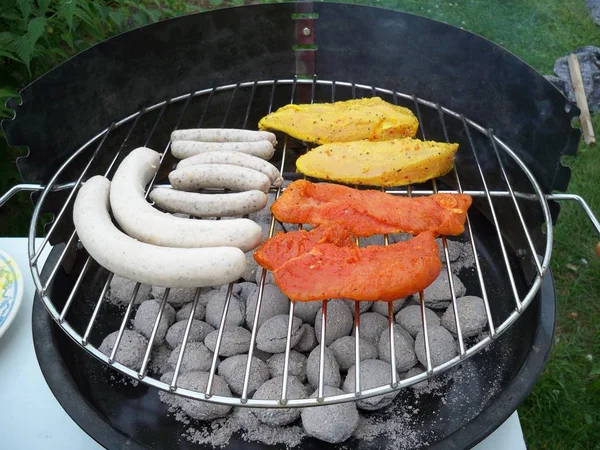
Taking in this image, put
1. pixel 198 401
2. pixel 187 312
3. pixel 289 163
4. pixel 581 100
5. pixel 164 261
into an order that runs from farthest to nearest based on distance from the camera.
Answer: pixel 581 100
pixel 289 163
pixel 187 312
pixel 198 401
pixel 164 261

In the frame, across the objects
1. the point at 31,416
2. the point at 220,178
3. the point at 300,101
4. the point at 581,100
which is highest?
the point at 220,178

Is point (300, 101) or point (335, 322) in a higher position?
point (300, 101)

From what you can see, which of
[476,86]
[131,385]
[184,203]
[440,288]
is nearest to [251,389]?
[131,385]

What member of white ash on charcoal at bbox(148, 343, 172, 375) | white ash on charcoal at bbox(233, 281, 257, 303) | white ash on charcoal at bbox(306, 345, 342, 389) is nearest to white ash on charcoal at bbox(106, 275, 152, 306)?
white ash on charcoal at bbox(148, 343, 172, 375)

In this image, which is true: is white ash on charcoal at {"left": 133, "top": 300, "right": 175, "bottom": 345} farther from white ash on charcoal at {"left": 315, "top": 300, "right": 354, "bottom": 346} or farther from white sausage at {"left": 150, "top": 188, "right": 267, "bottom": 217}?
white ash on charcoal at {"left": 315, "top": 300, "right": 354, "bottom": 346}

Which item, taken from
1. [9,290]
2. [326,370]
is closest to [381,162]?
[326,370]

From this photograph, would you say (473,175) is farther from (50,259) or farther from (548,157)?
(50,259)

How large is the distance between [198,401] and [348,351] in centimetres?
59

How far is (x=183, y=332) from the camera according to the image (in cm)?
210

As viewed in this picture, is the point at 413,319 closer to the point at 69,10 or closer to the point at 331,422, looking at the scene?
the point at 331,422

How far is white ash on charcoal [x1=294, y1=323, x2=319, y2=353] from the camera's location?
206 centimetres

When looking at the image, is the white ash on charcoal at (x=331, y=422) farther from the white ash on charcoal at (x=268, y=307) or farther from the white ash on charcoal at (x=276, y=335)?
the white ash on charcoal at (x=268, y=307)

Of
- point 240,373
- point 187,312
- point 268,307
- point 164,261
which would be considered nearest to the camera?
point 164,261

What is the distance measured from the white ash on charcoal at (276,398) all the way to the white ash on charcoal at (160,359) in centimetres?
45
